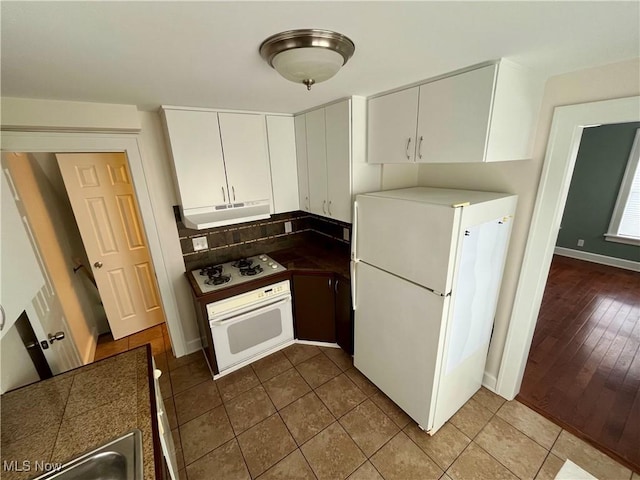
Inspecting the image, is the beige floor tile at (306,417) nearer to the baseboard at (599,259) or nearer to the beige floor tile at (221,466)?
the beige floor tile at (221,466)

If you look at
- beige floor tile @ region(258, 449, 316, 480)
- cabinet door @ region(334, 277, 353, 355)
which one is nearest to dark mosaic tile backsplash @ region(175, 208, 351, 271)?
cabinet door @ region(334, 277, 353, 355)

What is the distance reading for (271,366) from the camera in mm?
2500

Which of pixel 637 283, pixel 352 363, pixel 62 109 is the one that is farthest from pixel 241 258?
pixel 637 283

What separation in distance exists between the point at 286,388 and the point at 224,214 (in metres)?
1.61

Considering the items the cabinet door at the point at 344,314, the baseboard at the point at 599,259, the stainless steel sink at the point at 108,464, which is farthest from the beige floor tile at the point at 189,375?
the baseboard at the point at 599,259

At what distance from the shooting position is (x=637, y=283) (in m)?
3.77

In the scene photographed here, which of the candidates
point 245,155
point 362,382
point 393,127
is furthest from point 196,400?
point 393,127

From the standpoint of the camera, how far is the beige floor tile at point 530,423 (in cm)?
179

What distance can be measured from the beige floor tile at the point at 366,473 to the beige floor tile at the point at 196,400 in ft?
3.85

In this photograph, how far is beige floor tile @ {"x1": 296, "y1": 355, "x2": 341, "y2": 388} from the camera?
2328 mm

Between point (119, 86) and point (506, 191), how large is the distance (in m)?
2.51

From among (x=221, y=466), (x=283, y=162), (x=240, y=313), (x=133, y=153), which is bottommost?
(x=221, y=466)

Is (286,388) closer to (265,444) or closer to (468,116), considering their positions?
(265,444)

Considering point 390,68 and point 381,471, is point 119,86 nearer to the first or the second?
point 390,68
